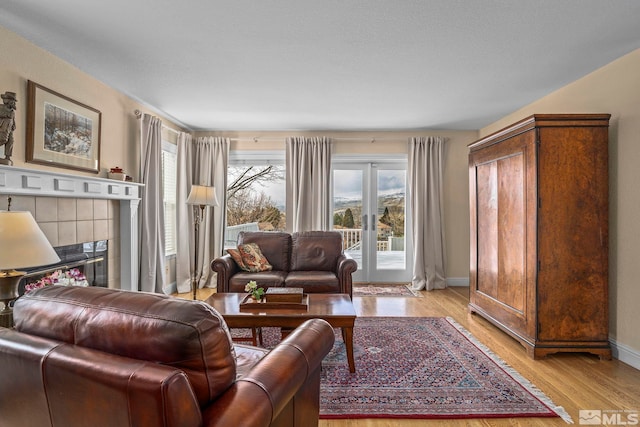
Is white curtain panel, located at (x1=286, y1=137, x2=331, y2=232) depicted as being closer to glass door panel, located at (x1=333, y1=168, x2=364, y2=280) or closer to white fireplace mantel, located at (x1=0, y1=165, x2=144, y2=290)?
glass door panel, located at (x1=333, y1=168, x2=364, y2=280)

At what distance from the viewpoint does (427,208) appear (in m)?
5.70

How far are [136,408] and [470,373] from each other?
8.21 feet

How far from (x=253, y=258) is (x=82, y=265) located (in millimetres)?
1732

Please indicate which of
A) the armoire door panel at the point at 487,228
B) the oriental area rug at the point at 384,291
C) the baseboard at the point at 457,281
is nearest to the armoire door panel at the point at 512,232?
the armoire door panel at the point at 487,228

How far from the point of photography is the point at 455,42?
2754 mm

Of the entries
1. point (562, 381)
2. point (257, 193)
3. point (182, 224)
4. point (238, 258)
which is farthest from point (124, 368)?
point (257, 193)

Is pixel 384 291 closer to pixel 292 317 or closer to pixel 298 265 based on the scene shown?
pixel 298 265

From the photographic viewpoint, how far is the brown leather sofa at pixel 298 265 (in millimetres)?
4070

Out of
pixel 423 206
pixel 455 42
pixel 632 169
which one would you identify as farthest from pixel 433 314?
pixel 455 42

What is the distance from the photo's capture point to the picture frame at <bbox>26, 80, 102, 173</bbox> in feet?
9.17

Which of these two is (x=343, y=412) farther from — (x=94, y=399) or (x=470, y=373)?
(x=94, y=399)

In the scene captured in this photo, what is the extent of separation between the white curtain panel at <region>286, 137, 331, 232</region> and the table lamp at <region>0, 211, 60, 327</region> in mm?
3891

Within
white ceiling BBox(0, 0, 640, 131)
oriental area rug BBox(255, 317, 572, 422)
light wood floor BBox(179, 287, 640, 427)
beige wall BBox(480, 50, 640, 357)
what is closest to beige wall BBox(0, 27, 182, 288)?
white ceiling BBox(0, 0, 640, 131)

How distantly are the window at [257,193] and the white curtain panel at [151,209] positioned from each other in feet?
5.24
